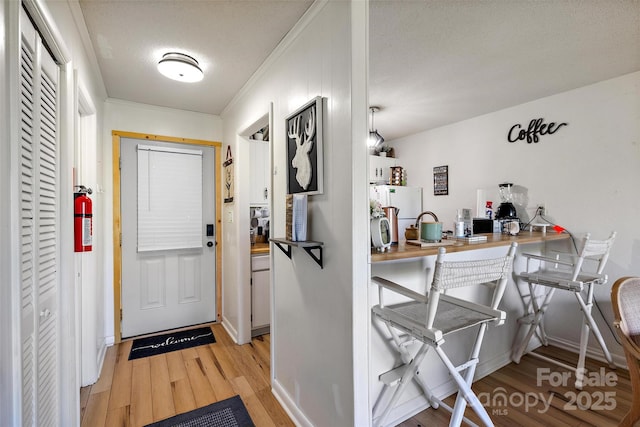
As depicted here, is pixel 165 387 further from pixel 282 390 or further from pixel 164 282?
pixel 164 282

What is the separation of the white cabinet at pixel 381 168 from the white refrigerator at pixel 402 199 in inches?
13.1

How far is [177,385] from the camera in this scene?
6.98 feet

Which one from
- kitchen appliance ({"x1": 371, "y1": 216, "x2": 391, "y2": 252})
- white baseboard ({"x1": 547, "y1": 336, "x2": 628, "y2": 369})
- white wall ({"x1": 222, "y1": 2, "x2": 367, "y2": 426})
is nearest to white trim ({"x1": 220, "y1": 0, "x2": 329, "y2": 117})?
white wall ({"x1": 222, "y1": 2, "x2": 367, "y2": 426})

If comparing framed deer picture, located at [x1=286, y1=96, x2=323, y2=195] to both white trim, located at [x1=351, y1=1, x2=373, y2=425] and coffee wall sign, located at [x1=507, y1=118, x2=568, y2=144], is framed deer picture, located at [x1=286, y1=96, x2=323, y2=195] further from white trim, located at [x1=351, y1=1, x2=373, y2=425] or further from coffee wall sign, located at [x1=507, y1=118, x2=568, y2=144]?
coffee wall sign, located at [x1=507, y1=118, x2=568, y2=144]

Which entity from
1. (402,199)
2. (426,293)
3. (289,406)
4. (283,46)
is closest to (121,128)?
(283,46)

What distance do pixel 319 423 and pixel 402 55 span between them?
2.40 m

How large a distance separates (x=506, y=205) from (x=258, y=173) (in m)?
2.60

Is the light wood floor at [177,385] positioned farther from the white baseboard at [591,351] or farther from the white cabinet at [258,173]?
the white baseboard at [591,351]

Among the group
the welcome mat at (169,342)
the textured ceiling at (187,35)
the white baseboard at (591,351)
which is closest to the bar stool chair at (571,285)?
the white baseboard at (591,351)

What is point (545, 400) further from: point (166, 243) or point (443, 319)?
point (166, 243)

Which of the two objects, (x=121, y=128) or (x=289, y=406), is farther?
(x=121, y=128)

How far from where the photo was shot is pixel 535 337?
2691 millimetres

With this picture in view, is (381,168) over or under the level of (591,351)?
over

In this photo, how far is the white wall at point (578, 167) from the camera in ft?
7.73
